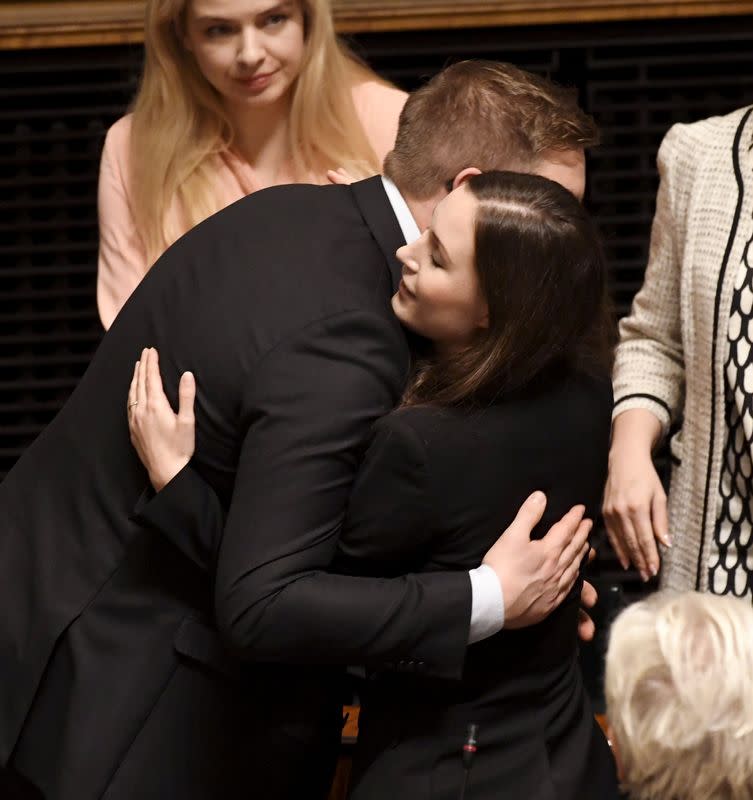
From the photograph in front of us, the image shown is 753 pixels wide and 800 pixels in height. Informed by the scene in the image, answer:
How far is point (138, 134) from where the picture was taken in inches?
112

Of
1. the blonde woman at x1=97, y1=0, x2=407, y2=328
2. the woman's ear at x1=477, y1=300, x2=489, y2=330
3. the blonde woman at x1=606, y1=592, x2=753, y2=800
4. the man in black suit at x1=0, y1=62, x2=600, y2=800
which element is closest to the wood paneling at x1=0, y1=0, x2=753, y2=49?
the blonde woman at x1=97, y1=0, x2=407, y2=328

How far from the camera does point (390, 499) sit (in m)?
1.71

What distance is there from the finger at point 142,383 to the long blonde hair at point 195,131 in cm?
92

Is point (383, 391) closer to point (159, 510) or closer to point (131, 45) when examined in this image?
point (159, 510)

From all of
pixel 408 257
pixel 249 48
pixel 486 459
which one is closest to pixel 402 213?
pixel 408 257

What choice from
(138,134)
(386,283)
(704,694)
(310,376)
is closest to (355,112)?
(138,134)

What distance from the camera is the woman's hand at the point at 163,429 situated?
1.81 metres

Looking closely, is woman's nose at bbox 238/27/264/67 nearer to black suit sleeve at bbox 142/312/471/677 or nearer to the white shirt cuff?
black suit sleeve at bbox 142/312/471/677

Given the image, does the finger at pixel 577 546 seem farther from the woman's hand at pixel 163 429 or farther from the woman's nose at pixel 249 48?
the woman's nose at pixel 249 48

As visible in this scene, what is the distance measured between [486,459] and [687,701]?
42cm

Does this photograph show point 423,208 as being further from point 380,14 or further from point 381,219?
point 380,14

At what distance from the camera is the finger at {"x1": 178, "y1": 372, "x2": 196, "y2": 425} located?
1.82 m

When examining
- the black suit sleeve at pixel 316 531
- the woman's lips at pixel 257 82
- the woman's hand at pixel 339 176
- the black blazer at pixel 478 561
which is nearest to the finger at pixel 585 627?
the black blazer at pixel 478 561

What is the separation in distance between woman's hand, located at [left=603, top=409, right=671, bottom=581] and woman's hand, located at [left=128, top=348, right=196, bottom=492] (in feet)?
2.40
